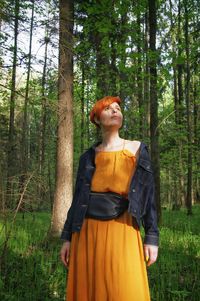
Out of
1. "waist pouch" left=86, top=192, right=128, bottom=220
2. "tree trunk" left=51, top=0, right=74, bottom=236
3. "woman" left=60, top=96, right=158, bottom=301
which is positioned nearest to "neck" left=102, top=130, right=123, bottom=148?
"woman" left=60, top=96, right=158, bottom=301

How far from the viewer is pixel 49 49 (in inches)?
264

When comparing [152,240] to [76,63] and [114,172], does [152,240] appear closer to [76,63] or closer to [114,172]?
[114,172]

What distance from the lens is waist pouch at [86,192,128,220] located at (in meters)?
2.81

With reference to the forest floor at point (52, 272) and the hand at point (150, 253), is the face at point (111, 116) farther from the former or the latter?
the forest floor at point (52, 272)

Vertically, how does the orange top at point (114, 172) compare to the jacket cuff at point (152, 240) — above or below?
above

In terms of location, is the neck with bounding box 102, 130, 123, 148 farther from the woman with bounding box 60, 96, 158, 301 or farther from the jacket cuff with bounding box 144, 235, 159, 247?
the jacket cuff with bounding box 144, 235, 159, 247

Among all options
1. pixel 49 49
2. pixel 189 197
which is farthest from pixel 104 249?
pixel 189 197

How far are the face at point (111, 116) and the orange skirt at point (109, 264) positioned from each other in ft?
2.42

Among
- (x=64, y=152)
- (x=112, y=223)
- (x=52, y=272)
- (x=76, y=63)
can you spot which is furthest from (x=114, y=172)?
(x=76, y=63)

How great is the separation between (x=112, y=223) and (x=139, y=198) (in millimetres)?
284

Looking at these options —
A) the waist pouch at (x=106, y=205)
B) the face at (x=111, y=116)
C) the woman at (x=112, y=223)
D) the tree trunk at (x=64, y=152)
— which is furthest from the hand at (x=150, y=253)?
the tree trunk at (x=64, y=152)

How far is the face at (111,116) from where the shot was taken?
301 cm

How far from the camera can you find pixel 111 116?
9.87ft

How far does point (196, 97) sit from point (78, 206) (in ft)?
→ 74.6
